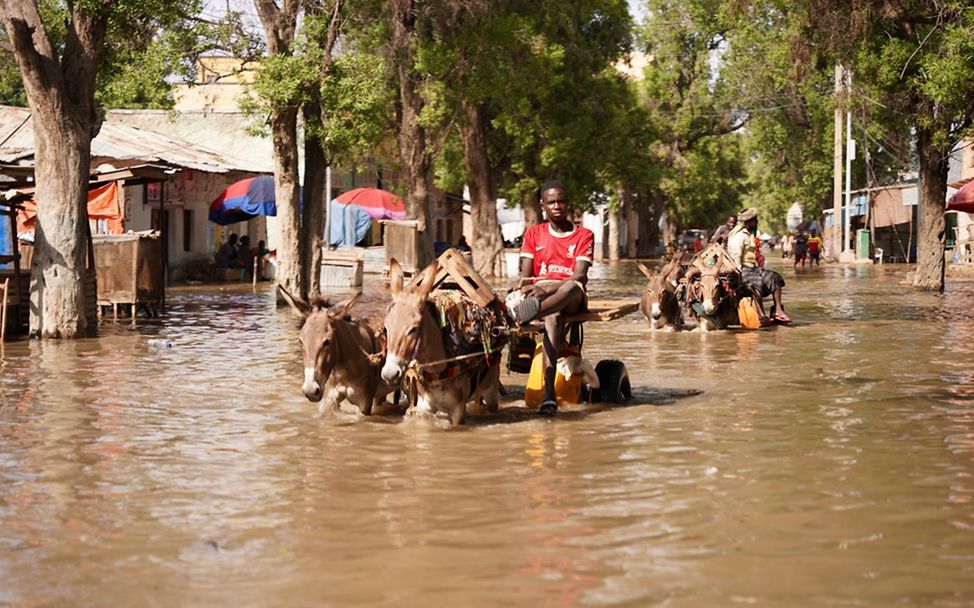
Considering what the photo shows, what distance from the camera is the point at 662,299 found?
888 inches

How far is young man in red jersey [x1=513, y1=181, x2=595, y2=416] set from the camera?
12109mm

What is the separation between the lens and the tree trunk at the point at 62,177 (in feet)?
69.9

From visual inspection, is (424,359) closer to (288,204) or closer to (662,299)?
(662,299)

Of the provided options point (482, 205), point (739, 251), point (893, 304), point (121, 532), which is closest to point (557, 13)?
point (482, 205)

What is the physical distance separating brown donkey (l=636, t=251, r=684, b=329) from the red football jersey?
9646mm

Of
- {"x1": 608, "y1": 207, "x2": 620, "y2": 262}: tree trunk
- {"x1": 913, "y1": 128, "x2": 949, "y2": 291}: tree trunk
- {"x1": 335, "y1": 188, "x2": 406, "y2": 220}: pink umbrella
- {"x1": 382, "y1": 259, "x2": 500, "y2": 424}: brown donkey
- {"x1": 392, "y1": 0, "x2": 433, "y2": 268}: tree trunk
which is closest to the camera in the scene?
{"x1": 382, "y1": 259, "x2": 500, "y2": 424}: brown donkey

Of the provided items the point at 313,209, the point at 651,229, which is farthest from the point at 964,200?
the point at 651,229

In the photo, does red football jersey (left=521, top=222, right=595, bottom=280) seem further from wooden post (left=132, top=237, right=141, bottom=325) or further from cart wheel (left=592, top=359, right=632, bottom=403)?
wooden post (left=132, top=237, right=141, bottom=325)

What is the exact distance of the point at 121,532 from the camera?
7.98 metres

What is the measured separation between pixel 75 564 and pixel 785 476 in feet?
14.7

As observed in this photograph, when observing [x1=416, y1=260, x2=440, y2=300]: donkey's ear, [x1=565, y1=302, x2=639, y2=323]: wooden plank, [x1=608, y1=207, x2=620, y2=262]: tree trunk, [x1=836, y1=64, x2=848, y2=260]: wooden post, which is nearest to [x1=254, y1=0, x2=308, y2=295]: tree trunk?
[x1=565, y1=302, x2=639, y2=323]: wooden plank

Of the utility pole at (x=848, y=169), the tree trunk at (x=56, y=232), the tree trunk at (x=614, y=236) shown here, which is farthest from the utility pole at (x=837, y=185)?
the tree trunk at (x=56, y=232)

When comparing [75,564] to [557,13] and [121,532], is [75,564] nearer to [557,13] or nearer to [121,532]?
[121,532]

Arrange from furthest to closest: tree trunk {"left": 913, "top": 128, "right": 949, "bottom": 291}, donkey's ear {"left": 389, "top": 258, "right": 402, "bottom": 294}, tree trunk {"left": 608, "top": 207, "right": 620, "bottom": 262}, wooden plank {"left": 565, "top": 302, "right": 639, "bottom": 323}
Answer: tree trunk {"left": 608, "top": 207, "right": 620, "bottom": 262} < tree trunk {"left": 913, "top": 128, "right": 949, "bottom": 291} < wooden plank {"left": 565, "top": 302, "right": 639, "bottom": 323} < donkey's ear {"left": 389, "top": 258, "right": 402, "bottom": 294}
